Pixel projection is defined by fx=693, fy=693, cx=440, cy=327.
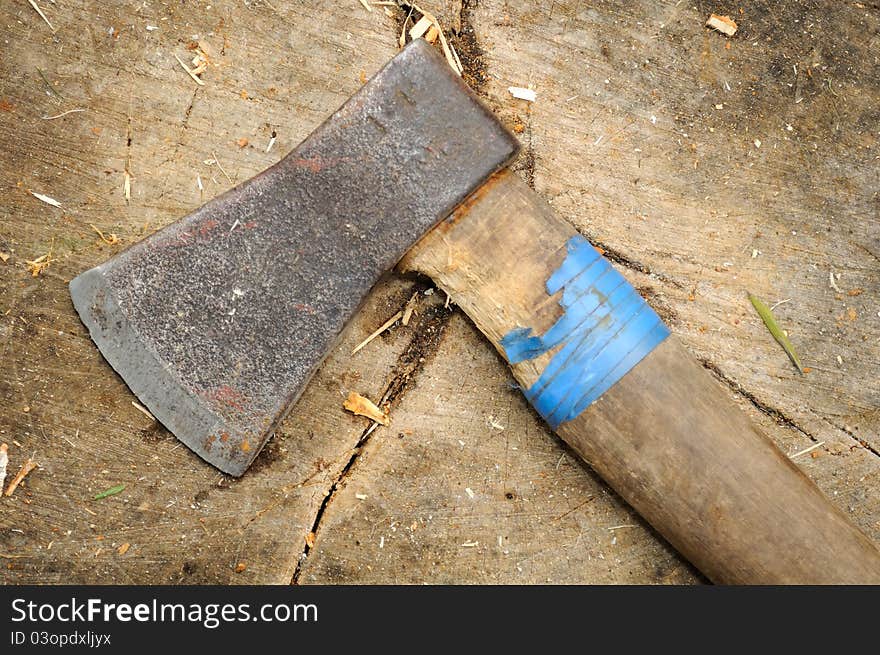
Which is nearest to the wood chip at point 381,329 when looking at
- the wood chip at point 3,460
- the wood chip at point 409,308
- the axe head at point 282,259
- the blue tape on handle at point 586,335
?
the wood chip at point 409,308

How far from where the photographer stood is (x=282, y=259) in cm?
193

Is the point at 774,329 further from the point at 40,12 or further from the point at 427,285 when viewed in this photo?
the point at 40,12

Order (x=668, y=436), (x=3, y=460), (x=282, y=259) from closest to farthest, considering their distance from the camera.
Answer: (x=668, y=436) < (x=282, y=259) < (x=3, y=460)

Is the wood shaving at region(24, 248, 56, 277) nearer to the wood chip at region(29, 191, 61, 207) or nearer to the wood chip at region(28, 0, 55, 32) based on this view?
the wood chip at region(29, 191, 61, 207)

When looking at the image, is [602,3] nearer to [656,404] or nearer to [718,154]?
[718,154]

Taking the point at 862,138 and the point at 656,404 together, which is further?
the point at 862,138

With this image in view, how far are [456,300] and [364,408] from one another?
0.51 metres

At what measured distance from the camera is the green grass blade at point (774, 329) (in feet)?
7.49

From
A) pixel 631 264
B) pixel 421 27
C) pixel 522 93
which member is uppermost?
pixel 421 27

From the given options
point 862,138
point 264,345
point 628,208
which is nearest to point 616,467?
point 628,208

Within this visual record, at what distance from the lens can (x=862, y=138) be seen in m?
2.34

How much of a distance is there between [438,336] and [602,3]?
124 centimetres

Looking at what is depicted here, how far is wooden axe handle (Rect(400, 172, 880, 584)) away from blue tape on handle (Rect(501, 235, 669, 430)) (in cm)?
2

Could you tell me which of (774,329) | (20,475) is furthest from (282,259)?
(774,329)
